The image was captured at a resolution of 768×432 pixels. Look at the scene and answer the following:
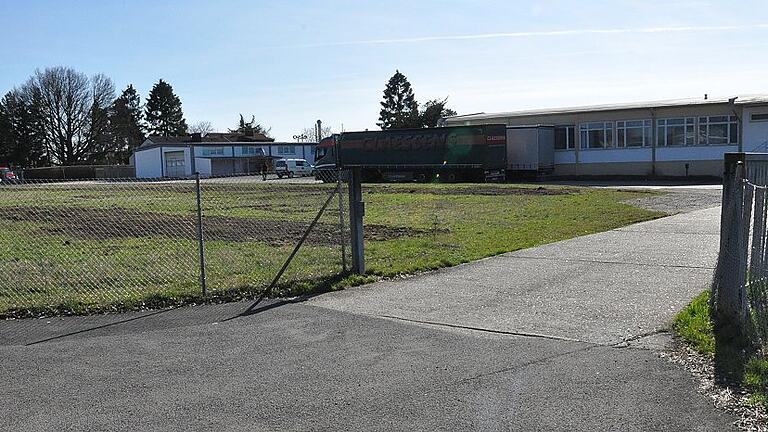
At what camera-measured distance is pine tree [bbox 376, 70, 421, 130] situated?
364 ft

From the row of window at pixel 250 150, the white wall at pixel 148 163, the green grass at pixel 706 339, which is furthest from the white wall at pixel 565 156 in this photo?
the white wall at pixel 148 163

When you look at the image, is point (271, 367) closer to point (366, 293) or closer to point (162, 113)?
point (366, 293)

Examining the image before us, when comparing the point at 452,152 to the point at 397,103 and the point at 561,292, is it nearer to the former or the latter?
the point at 561,292

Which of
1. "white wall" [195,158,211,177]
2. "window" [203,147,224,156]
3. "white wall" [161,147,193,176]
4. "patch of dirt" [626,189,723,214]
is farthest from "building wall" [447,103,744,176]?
"window" [203,147,224,156]

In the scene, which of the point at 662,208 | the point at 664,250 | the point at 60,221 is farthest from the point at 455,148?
the point at 664,250

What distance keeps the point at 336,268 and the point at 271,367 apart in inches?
183

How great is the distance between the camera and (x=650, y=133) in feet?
151

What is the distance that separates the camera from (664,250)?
1269 cm

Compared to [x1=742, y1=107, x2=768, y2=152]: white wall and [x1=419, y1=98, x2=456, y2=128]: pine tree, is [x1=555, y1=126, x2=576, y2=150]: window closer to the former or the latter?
[x1=742, y1=107, x2=768, y2=152]: white wall

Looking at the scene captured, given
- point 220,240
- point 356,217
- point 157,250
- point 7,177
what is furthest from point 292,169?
point 356,217

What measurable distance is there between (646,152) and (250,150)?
58939mm

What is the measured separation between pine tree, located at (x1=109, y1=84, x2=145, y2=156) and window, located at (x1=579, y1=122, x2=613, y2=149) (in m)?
75.2

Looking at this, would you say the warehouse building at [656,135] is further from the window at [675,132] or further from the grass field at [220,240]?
the grass field at [220,240]

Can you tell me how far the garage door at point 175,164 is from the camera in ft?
294
